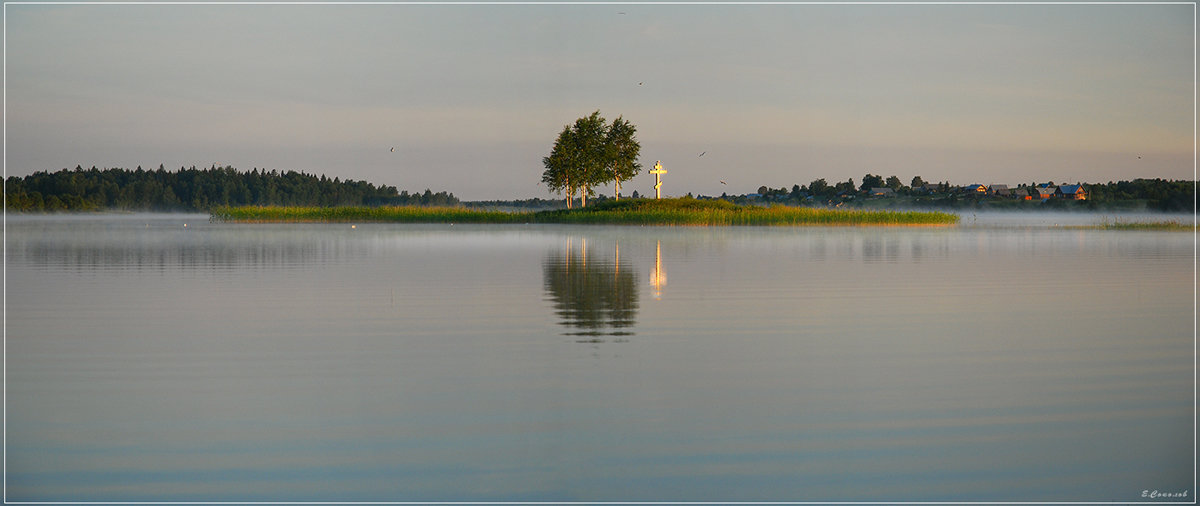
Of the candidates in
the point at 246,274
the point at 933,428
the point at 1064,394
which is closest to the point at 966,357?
the point at 1064,394

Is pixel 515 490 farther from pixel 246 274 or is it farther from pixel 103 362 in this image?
pixel 246 274

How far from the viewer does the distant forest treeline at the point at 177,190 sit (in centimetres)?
13075

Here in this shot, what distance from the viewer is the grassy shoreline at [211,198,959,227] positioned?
5828cm

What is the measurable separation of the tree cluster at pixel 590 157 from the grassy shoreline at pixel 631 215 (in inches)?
402

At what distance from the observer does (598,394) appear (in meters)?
7.19

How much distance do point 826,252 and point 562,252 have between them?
7.37m

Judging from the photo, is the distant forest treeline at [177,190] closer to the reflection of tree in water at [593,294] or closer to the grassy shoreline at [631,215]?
the grassy shoreline at [631,215]

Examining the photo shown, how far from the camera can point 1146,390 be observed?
24.7ft

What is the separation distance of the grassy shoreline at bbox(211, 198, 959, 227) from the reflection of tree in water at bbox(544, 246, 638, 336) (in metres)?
36.9

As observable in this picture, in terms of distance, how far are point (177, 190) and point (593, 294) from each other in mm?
149838

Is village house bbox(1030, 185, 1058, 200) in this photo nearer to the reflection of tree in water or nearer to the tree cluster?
the tree cluster

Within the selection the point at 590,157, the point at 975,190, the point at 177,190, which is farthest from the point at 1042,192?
the point at 177,190

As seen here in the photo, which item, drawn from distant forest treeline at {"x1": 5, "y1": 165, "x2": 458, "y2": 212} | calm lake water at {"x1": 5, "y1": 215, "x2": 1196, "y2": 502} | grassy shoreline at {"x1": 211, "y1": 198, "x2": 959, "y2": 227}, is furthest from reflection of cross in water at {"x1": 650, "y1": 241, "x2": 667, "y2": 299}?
distant forest treeline at {"x1": 5, "y1": 165, "x2": 458, "y2": 212}

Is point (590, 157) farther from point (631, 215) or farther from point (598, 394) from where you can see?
point (598, 394)
